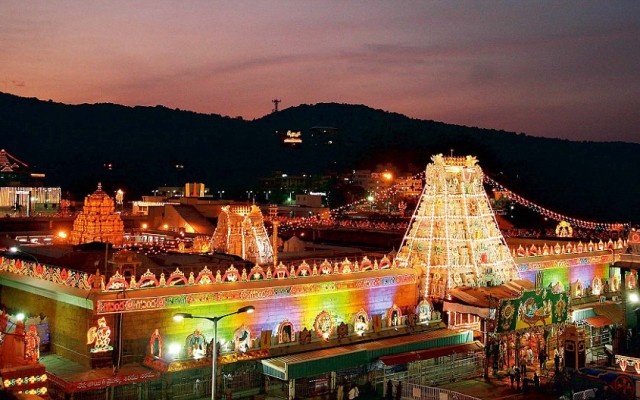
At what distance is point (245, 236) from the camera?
126 ft

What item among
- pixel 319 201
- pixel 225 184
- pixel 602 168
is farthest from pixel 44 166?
pixel 602 168

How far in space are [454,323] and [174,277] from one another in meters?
12.2

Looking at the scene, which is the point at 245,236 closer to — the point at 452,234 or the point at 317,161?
the point at 452,234

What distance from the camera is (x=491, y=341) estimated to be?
26922 millimetres

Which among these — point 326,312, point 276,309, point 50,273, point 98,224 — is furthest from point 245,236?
point 50,273

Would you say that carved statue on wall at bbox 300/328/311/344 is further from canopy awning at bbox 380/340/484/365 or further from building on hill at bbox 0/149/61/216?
building on hill at bbox 0/149/61/216

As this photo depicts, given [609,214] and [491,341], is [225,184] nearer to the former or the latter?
[609,214]

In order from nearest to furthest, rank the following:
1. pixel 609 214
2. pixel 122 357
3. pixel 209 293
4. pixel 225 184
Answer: pixel 122 357
pixel 209 293
pixel 609 214
pixel 225 184

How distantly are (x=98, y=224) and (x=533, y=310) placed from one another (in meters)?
29.9

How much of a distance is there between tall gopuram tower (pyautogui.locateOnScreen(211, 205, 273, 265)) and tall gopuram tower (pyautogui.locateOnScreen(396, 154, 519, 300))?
10912 mm

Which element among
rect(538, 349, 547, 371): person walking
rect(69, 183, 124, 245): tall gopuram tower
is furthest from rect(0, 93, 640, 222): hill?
rect(538, 349, 547, 371): person walking

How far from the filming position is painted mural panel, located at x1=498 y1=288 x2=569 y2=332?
26750mm

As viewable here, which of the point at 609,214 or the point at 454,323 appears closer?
the point at 454,323

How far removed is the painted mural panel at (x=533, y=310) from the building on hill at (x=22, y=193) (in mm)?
60988
